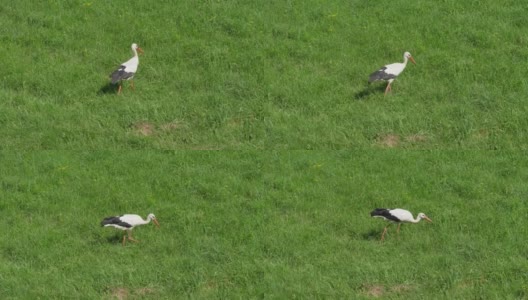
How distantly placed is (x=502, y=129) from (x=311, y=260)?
23.3ft

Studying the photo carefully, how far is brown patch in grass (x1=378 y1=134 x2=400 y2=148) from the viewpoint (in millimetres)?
28781

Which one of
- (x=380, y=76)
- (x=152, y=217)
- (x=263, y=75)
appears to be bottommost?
(x=152, y=217)

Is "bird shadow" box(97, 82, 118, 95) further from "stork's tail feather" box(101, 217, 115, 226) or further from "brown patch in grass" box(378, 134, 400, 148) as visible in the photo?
"brown patch in grass" box(378, 134, 400, 148)

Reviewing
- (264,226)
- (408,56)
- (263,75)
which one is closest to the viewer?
(264,226)

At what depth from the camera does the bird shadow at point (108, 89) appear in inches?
1196

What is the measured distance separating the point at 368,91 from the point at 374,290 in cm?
775

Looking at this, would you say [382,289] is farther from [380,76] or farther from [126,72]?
[126,72]

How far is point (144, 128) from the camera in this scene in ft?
95.6

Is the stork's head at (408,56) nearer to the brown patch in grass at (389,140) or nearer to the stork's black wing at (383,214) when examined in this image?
the brown patch in grass at (389,140)

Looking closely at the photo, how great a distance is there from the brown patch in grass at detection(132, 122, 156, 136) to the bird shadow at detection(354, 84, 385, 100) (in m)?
5.63

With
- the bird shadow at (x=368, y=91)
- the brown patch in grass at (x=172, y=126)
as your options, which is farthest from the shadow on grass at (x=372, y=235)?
the brown patch in grass at (x=172, y=126)

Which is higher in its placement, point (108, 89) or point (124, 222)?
point (108, 89)

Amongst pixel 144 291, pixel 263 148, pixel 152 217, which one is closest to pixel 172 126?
pixel 263 148

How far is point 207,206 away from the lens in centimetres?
2731
